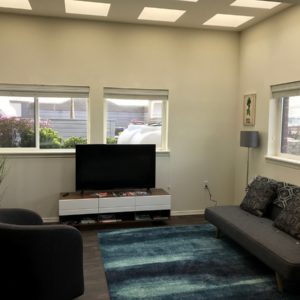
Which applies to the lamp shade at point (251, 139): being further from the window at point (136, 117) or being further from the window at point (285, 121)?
the window at point (136, 117)

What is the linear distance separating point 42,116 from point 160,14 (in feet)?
7.33

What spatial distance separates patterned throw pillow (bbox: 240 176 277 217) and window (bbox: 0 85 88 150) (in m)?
2.52

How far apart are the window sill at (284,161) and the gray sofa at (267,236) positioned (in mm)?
337

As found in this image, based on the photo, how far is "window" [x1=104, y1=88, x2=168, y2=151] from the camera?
16.4 ft

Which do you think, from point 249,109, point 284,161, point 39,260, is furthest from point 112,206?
point 249,109

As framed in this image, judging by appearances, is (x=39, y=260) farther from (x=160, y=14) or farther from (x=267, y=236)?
(x=160, y=14)

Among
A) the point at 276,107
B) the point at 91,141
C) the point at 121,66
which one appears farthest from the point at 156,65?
the point at 276,107

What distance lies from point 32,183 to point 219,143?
2.95m

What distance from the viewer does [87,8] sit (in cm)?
431

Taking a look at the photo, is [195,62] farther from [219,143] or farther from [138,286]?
[138,286]

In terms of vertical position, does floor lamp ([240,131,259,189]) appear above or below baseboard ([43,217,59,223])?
above

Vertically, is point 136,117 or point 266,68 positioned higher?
point 266,68

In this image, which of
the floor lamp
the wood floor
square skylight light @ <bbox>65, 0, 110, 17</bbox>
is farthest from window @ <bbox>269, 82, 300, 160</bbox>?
square skylight light @ <bbox>65, 0, 110, 17</bbox>

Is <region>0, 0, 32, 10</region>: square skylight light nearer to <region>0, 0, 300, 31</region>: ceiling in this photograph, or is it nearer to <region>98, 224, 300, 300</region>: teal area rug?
<region>0, 0, 300, 31</region>: ceiling
